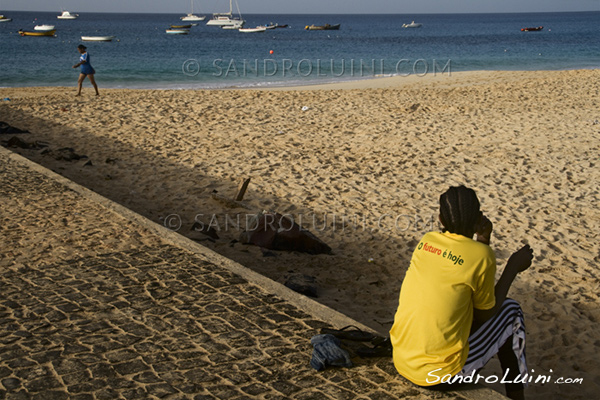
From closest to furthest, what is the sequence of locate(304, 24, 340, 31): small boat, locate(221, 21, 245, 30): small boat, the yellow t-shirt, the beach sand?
the yellow t-shirt
the beach sand
locate(304, 24, 340, 31): small boat
locate(221, 21, 245, 30): small boat

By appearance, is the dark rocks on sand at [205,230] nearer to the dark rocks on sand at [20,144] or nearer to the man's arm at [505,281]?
the man's arm at [505,281]

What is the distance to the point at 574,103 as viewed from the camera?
15547 mm

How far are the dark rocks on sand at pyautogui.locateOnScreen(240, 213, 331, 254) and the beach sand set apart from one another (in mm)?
142

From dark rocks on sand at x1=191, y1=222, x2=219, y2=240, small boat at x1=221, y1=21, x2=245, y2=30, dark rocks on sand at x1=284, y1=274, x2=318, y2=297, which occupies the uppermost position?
small boat at x1=221, y1=21, x2=245, y2=30

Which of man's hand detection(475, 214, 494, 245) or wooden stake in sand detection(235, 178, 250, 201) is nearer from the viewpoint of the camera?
man's hand detection(475, 214, 494, 245)

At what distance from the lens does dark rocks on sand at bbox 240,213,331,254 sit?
684cm

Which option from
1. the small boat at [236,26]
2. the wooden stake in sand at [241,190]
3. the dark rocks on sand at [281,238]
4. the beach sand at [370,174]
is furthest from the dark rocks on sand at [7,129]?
the small boat at [236,26]

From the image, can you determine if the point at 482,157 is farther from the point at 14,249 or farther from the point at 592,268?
the point at 14,249

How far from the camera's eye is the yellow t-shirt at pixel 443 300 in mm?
3338

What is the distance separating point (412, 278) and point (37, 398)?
2.23 meters

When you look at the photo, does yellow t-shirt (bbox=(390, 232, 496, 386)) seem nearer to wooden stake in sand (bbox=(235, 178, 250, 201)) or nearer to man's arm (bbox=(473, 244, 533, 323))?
man's arm (bbox=(473, 244, 533, 323))

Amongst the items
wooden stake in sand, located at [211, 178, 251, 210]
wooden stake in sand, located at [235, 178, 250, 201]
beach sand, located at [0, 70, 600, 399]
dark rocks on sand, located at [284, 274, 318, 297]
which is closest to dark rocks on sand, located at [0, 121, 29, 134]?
beach sand, located at [0, 70, 600, 399]

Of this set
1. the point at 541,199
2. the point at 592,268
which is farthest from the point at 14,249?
the point at 541,199

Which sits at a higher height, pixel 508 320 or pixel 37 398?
pixel 508 320
